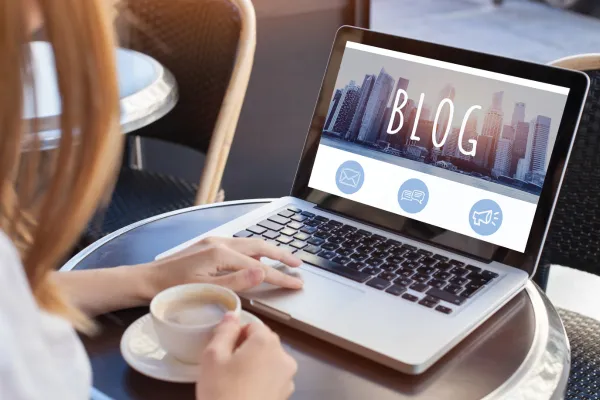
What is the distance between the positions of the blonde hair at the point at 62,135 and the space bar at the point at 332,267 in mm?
302

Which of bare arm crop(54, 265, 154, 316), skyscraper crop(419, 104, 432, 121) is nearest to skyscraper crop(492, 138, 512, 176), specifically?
skyscraper crop(419, 104, 432, 121)

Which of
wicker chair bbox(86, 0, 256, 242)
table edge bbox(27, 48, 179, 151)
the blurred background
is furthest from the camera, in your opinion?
the blurred background

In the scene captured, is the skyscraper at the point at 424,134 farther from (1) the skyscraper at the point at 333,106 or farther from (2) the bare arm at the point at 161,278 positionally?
(2) the bare arm at the point at 161,278

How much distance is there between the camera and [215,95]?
1.57 meters

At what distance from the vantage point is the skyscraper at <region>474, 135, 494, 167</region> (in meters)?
0.91

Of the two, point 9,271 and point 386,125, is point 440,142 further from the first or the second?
point 9,271

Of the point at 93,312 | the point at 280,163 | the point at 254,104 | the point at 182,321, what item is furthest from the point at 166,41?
the point at 182,321

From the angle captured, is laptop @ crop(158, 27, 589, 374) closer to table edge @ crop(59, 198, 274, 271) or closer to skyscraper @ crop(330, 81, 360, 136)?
skyscraper @ crop(330, 81, 360, 136)

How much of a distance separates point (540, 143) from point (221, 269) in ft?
1.34

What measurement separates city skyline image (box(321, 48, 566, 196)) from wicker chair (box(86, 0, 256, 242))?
0.50 m

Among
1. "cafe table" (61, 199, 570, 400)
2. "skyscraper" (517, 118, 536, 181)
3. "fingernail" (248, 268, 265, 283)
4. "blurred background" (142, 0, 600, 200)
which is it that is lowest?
"blurred background" (142, 0, 600, 200)

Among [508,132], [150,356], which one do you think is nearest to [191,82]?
[508,132]

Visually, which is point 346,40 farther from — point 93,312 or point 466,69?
point 93,312

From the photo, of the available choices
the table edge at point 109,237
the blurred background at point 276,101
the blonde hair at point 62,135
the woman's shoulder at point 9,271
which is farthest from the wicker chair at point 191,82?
the woman's shoulder at point 9,271
